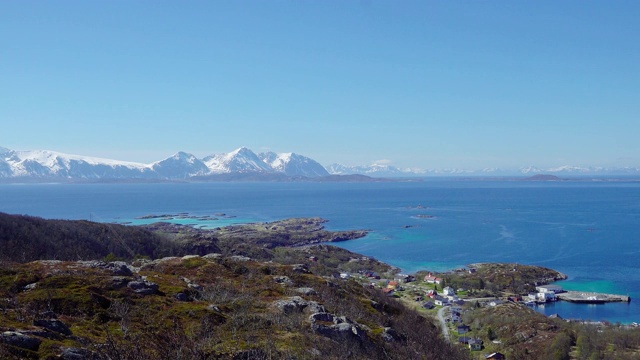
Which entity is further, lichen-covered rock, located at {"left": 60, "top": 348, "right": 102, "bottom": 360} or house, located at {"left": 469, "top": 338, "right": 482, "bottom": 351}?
house, located at {"left": 469, "top": 338, "right": 482, "bottom": 351}

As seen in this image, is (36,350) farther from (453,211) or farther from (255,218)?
(453,211)

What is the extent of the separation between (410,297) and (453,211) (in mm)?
84098

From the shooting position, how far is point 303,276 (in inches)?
935

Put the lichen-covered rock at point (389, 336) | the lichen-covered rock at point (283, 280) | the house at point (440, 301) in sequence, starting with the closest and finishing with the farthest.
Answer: the lichen-covered rock at point (389, 336) → the lichen-covered rock at point (283, 280) → the house at point (440, 301)

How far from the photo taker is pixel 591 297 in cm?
4653

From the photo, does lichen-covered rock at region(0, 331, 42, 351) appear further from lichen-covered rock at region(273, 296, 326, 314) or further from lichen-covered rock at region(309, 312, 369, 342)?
lichen-covered rock at region(273, 296, 326, 314)

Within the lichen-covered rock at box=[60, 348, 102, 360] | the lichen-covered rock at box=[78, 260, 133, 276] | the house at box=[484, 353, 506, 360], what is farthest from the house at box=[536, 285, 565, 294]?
the lichen-covered rock at box=[60, 348, 102, 360]

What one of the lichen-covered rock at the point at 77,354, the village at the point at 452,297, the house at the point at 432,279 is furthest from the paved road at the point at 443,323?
the lichen-covered rock at the point at 77,354

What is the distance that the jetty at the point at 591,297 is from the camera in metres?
45.9

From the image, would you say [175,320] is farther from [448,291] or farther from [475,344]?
[448,291]

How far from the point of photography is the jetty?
45.9 m

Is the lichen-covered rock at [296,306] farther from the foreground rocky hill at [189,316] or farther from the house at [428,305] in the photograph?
the house at [428,305]

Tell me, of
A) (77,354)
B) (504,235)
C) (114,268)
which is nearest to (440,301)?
(114,268)

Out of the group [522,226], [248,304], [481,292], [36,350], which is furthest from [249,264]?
[522,226]
